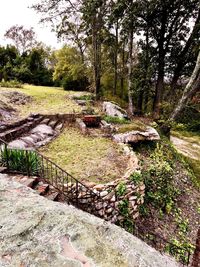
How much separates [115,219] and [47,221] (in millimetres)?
3928

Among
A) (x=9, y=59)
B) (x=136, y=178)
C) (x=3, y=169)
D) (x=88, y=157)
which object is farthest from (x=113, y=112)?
(x=9, y=59)

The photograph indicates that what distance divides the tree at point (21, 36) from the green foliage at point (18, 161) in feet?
99.3

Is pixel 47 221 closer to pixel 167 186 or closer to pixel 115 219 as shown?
pixel 115 219

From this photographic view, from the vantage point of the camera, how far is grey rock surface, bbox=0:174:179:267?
1.91 metres

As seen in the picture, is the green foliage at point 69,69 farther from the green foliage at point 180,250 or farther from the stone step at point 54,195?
the green foliage at point 180,250

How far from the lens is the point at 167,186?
7.98 m

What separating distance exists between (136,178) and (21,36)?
33.0 m

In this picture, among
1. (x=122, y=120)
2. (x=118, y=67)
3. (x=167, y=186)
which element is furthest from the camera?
(x=118, y=67)

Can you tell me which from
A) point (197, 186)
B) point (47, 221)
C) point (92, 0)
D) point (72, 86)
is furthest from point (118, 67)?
point (47, 221)

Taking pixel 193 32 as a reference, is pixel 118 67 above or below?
below

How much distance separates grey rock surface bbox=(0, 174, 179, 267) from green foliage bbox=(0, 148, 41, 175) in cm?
327

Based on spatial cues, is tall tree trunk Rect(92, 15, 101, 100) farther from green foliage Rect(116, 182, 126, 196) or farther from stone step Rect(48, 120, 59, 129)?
green foliage Rect(116, 182, 126, 196)

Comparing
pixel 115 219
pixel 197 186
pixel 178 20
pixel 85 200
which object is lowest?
pixel 197 186

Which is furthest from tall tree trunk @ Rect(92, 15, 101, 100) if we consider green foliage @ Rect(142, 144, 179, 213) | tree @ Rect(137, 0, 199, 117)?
green foliage @ Rect(142, 144, 179, 213)
